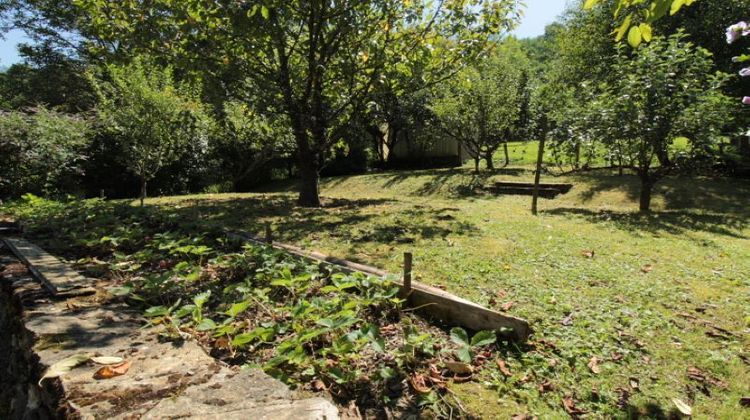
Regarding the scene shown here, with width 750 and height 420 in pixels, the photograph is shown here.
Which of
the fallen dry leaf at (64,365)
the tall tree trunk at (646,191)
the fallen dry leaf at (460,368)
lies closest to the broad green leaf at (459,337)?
the fallen dry leaf at (460,368)

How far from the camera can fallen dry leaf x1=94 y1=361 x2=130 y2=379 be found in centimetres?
185

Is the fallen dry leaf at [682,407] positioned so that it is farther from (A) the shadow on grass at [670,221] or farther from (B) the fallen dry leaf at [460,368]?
(A) the shadow on grass at [670,221]

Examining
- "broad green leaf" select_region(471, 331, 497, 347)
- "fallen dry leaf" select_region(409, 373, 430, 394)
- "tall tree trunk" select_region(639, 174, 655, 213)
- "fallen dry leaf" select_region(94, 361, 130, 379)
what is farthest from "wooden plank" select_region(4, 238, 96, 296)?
"tall tree trunk" select_region(639, 174, 655, 213)

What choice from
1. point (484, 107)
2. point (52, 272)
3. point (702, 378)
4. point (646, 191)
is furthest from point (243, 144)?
point (702, 378)

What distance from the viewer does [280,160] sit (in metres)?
20.0

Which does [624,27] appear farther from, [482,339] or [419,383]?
[419,383]

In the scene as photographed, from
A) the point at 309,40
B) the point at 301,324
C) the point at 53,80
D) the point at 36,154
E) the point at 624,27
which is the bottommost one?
the point at 301,324

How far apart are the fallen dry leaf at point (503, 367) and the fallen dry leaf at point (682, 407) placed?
2.95 feet

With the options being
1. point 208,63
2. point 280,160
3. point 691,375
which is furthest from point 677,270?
point 280,160

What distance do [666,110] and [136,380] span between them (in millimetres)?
9391

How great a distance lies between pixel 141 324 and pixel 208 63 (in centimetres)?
613

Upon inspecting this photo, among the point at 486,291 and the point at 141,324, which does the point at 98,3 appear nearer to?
the point at 141,324

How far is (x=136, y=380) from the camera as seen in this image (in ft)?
6.08

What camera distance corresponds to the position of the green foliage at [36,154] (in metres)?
9.94
